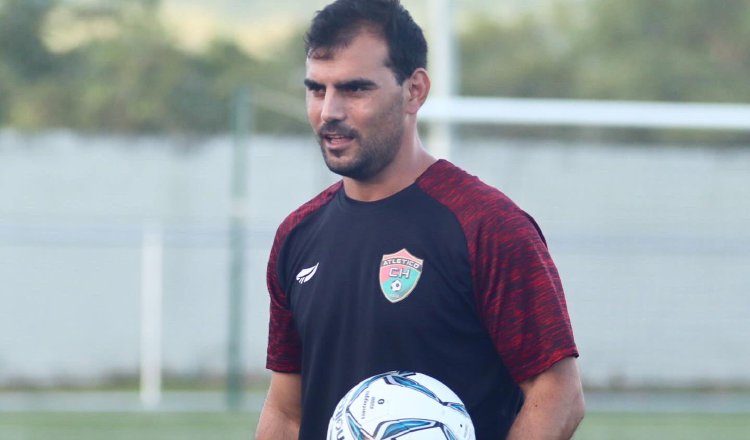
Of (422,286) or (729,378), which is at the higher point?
(422,286)

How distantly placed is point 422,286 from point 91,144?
13267 mm

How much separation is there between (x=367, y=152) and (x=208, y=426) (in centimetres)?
843

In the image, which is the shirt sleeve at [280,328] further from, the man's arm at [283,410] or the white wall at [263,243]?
the white wall at [263,243]

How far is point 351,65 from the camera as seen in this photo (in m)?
3.26

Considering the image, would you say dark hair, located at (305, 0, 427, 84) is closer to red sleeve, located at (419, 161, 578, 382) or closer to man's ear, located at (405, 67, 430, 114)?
man's ear, located at (405, 67, 430, 114)

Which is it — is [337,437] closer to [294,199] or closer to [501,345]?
[501,345]

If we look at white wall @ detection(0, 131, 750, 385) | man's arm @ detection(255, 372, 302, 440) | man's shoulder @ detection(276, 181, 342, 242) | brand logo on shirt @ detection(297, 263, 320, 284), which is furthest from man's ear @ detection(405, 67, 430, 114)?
white wall @ detection(0, 131, 750, 385)

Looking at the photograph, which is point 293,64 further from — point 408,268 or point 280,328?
point 408,268

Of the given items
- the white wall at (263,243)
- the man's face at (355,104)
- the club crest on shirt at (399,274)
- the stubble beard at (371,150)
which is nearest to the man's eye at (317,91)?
the man's face at (355,104)

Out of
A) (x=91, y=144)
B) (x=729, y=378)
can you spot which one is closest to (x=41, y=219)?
(x=91, y=144)

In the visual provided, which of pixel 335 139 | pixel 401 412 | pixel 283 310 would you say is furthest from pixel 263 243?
pixel 401 412

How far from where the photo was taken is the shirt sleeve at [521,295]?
3135 mm

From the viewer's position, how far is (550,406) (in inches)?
124

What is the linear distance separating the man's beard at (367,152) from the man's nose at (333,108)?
16 millimetres
